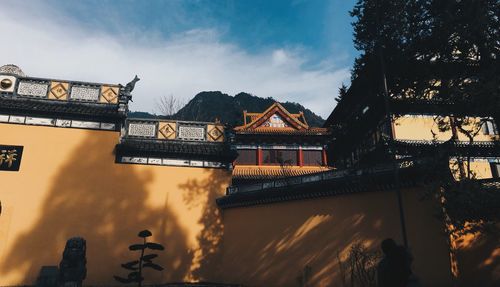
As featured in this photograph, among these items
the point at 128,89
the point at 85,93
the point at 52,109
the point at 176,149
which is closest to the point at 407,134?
the point at 176,149

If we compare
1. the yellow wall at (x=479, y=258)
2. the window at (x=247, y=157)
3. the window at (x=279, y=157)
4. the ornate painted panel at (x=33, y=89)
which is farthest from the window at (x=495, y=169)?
the ornate painted panel at (x=33, y=89)

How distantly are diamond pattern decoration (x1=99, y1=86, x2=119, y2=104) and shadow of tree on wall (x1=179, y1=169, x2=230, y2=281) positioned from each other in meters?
3.55

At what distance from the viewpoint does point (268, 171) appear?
22.2 m

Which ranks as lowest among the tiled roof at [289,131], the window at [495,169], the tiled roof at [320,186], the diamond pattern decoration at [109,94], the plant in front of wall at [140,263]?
the plant in front of wall at [140,263]

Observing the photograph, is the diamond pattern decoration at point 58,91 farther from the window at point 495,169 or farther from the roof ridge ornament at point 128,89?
the window at point 495,169

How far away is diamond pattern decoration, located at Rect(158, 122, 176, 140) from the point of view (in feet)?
39.7

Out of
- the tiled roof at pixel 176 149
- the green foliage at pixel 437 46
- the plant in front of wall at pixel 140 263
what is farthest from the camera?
the tiled roof at pixel 176 149

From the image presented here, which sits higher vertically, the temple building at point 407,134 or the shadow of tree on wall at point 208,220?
the temple building at point 407,134

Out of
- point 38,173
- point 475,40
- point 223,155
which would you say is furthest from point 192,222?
point 475,40

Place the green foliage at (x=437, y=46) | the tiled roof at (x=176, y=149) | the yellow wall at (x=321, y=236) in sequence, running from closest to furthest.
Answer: the yellow wall at (x=321, y=236)
the green foliage at (x=437, y=46)
the tiled roof at (x=176, y=149)

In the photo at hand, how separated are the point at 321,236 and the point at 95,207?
21.0 feet

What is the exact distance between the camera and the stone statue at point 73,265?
7422 mm

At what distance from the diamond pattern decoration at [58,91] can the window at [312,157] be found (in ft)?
48.7

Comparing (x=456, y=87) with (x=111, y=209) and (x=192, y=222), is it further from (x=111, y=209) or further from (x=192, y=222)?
(x=111, y=209)
